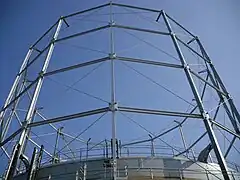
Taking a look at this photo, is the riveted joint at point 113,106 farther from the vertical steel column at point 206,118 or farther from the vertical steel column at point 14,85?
the vertical steel column at point 14,85

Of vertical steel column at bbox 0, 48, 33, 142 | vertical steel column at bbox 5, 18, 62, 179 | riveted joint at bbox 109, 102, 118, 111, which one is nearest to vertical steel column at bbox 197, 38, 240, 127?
riveted joint at bbox 109, 102, 118, 111

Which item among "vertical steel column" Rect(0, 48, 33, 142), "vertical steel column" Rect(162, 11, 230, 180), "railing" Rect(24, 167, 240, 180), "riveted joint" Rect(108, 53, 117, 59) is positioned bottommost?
"railing" Rect(24, 167, 240, 180)

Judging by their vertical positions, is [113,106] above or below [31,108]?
below

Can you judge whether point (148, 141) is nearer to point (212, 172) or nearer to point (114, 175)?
point (212, 172)

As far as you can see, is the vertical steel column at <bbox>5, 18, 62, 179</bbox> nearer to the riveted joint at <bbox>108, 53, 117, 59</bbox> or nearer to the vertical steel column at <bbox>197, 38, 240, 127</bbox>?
the riveted joint at <bbox>108, 53, 117, 59</bbox>

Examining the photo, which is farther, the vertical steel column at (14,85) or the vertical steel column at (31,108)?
the vertical steel column at (14,85)

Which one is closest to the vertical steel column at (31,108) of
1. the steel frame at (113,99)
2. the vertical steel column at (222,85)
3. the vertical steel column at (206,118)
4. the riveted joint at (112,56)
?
the steel frame at (113,99)

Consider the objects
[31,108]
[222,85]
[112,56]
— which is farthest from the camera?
[222,85]

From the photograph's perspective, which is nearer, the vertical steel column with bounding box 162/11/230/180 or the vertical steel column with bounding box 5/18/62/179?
the vertical steel column with bounding box 162/11/230/180

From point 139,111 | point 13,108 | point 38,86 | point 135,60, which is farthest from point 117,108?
point 13,108

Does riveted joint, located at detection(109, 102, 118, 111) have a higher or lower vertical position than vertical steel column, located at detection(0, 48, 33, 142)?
lower

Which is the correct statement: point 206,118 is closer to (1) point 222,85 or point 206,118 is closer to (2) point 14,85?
(1) point 222,85

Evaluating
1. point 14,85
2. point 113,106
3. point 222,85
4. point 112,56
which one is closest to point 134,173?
point 113,106

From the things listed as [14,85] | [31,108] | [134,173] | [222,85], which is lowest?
[134,173]
